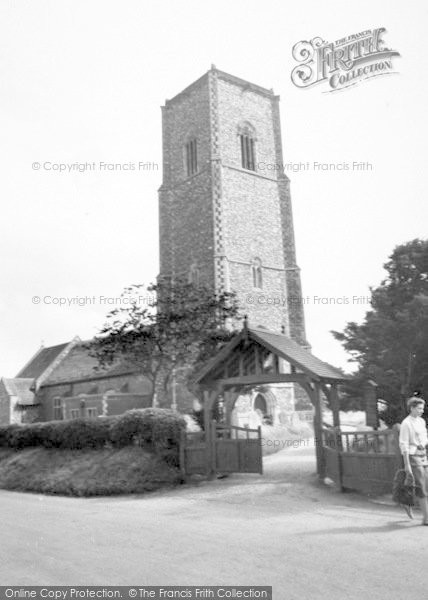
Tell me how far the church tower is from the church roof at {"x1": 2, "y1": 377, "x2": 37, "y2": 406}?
46.0ft

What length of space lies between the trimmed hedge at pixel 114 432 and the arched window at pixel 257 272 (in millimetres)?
18449

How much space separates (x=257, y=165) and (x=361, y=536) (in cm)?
3375

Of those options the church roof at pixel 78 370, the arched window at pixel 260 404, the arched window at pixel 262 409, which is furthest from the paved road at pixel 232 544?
the church roof at pixel 78 370

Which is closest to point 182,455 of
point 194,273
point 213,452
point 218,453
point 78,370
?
point 213,452

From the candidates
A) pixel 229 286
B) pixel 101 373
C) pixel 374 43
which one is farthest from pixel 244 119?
pixel 374 43

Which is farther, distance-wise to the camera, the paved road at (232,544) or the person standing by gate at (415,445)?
the person standing by gate at (415,445)

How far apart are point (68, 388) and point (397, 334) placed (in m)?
26.8

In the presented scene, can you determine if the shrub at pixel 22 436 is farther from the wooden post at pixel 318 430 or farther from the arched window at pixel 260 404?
the arched window at pixel 260 404

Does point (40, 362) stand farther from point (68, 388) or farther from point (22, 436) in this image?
point (22, 436)

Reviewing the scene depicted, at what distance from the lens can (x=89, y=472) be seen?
1556 centimetres

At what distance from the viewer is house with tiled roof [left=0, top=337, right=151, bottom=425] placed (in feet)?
105

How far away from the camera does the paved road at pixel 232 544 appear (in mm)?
5480

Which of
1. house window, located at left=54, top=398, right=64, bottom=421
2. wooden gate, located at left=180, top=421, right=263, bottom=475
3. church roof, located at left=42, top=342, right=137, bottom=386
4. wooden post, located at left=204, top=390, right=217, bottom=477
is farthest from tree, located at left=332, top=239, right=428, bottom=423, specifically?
house window, located at left=54, top=398, right=64, bottom=421

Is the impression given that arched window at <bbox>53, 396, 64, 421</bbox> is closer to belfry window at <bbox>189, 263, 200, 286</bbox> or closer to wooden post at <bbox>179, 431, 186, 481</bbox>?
belfry window at <bbox>189, 263, 200, 286</bbox>
